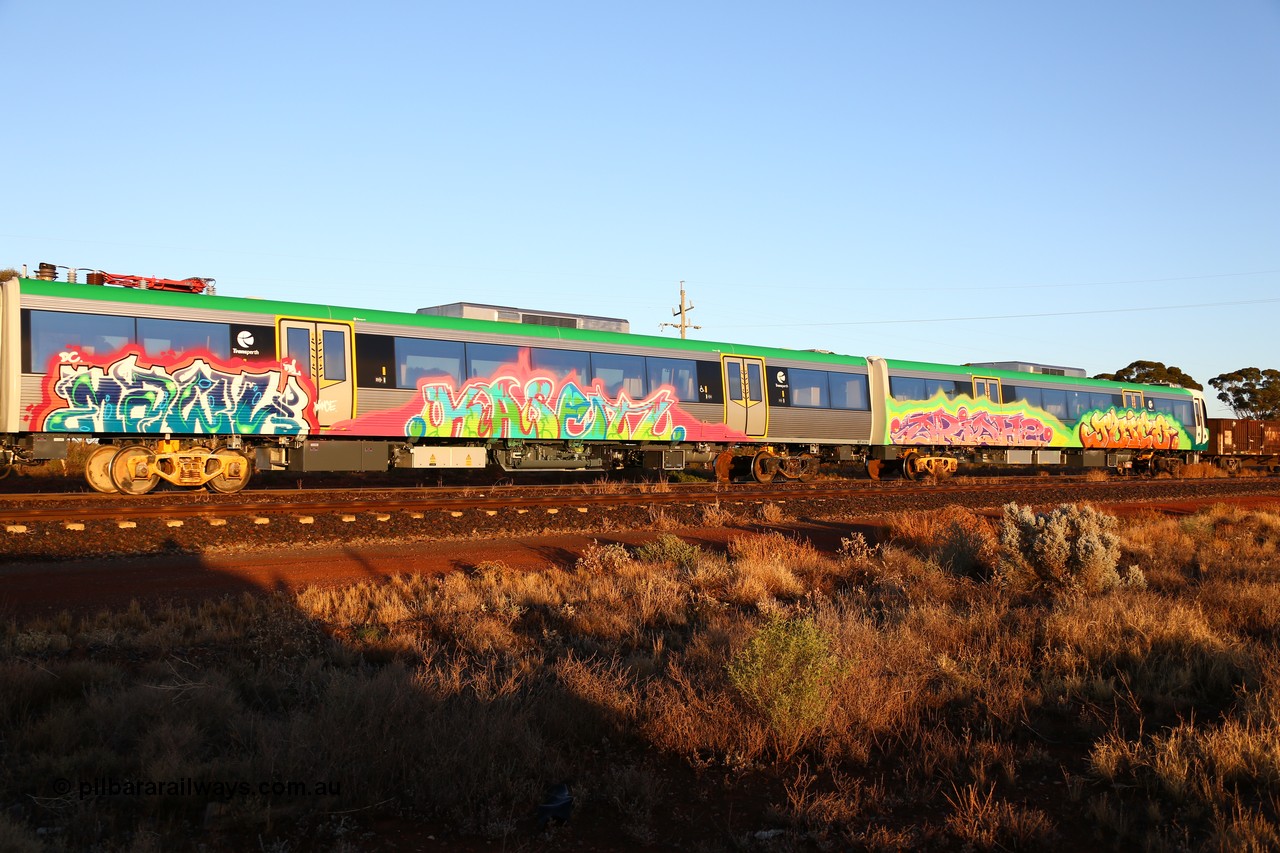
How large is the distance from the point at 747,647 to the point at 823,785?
118 centimetres

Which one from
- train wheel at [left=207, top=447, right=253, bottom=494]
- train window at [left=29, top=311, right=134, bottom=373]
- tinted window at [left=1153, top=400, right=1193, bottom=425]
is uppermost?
train window at [left=29, top=311, right=134, bottom=373]

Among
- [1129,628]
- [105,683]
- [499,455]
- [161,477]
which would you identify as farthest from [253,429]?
[1129,628]

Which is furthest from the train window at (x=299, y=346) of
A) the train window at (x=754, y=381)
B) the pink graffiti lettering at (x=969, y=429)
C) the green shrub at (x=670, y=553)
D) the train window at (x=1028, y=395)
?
the train window at (x=1028, y=395)

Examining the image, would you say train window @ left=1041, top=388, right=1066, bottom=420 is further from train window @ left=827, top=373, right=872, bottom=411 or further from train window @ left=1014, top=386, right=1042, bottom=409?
train window @ left=827, top=373, right=872, bottom=411

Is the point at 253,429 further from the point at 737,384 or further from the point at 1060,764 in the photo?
the point at 1060,764

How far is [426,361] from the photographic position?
59.0ft

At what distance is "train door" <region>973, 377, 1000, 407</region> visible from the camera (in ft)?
91.7

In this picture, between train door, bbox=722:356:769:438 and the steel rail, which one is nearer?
the steel rail

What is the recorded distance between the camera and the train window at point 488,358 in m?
18.6

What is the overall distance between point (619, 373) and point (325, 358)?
20.6ft

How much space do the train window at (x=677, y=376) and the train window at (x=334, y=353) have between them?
6.66m

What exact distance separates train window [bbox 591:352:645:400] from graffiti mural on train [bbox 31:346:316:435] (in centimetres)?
606

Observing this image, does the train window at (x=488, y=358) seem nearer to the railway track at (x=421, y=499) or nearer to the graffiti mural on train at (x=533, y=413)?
the graffiti mural on train at (x=533, y=413)

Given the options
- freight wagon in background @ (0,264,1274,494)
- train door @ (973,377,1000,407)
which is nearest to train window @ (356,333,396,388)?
freight wagon in background @ (0,264,1274,494)
